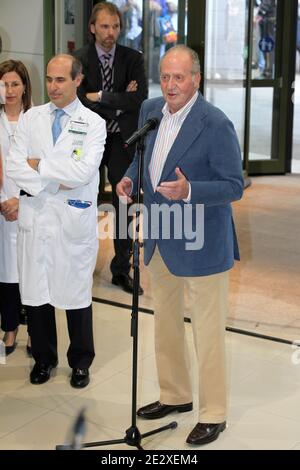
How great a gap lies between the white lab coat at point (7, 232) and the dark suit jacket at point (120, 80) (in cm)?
101

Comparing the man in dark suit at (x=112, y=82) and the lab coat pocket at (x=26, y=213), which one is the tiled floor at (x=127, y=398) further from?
the man in dark suit at (x=112, y=82)

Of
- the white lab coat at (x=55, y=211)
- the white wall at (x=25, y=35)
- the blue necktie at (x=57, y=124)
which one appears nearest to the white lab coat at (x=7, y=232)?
the white lab coat at (x=55, y=211)

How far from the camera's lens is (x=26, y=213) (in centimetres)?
364

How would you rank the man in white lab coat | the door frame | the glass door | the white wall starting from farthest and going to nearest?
the door frame
the glass door
the white wall
the man in white lab coat

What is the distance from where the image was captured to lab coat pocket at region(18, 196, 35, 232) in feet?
11.9

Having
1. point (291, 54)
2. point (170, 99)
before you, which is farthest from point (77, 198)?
point (291, 54)

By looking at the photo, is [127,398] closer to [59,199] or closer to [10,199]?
[59,199]

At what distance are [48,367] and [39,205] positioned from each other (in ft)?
2.59

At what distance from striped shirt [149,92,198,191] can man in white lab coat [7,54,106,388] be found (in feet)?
1.48

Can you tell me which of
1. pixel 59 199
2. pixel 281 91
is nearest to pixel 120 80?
pixel 59 199

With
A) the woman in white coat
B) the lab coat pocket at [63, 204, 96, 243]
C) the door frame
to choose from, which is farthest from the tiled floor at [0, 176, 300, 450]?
the door frame

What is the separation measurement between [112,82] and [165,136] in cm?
191

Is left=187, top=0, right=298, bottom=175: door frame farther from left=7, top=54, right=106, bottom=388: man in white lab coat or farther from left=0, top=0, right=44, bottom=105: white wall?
left=7, top=54, right=106, bottom=388: man in white lab coat

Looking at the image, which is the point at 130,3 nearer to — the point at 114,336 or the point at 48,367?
the point at 114,336
